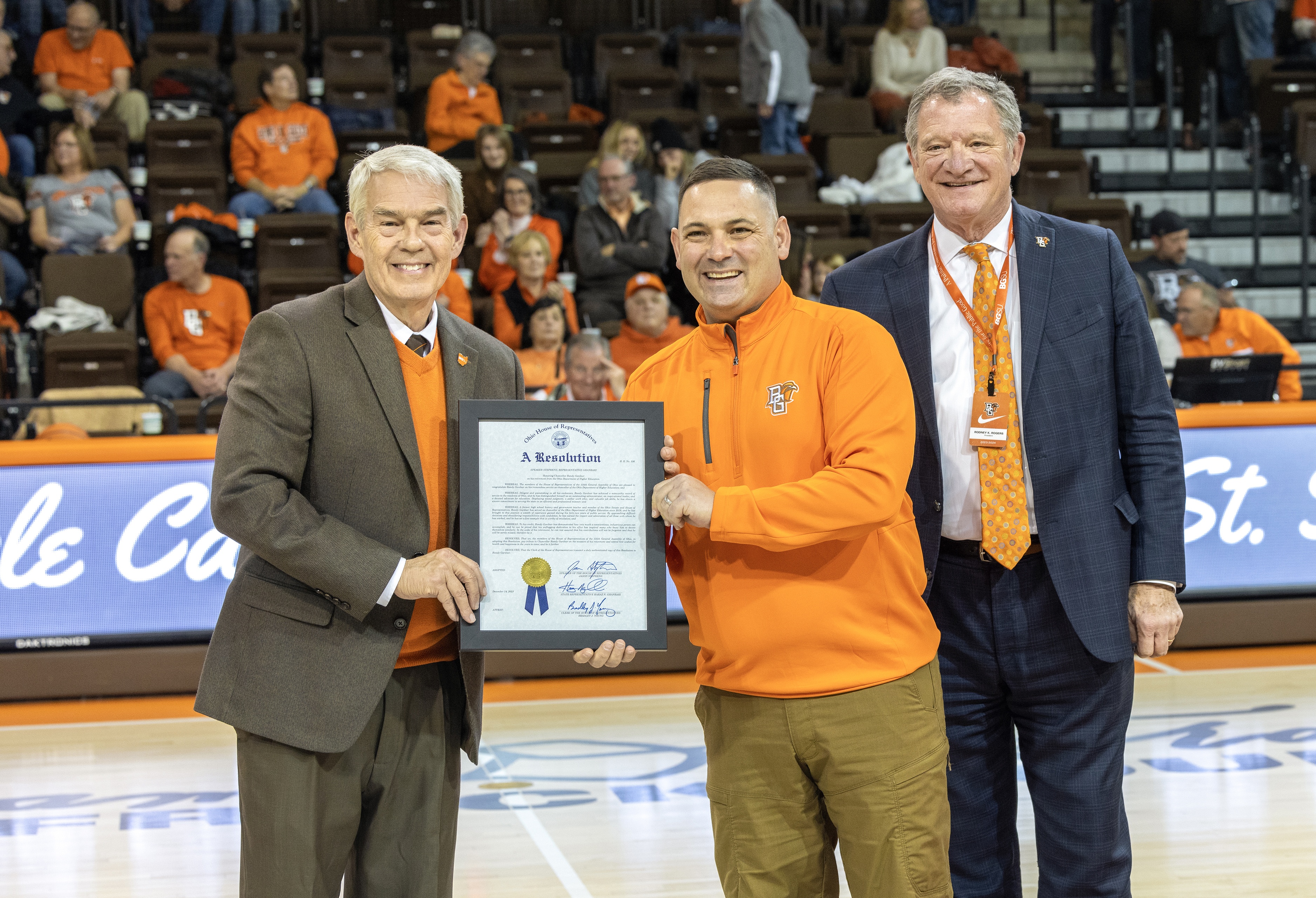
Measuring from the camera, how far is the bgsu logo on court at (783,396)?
2.44 meters

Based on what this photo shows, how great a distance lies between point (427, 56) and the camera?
11102 mm

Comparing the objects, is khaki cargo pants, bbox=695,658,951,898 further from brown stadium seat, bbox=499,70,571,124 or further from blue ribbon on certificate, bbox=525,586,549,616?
brown stadium seat, bbox=499,70,571,124

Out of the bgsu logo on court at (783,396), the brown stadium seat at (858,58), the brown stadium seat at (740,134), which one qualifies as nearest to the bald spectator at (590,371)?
the bgsu logo on court at (783,396)

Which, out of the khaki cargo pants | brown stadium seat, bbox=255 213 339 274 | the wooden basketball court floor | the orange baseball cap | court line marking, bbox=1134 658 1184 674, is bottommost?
court line marking, bbox=1134 658 1184 674

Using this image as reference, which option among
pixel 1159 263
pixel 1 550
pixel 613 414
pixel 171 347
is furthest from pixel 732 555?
pixel 1159 263

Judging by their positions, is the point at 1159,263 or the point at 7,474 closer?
the point at 7,474

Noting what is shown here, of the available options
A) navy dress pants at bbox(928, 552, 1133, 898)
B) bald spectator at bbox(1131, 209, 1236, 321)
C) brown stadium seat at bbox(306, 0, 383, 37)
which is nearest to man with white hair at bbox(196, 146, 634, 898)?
navy dress pants at bbox(928, 552, 1133, 898)

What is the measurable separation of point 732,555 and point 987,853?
912mm

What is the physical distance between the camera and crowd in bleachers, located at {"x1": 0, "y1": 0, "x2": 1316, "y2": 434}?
799cm

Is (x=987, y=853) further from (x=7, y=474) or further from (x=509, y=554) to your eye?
(x=7, y=474)

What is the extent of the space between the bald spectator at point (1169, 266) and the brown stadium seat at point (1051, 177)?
53.8 inches

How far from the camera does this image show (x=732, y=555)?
8.05 ft

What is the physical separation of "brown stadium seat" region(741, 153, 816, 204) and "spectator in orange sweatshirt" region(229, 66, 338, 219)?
120 inches

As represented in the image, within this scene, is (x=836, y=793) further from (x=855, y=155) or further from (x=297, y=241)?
(x=855, y=155)
